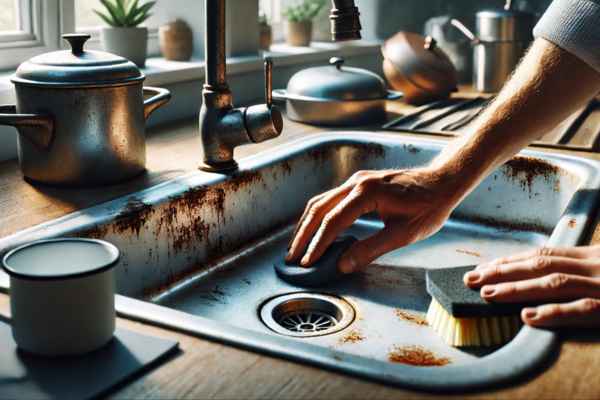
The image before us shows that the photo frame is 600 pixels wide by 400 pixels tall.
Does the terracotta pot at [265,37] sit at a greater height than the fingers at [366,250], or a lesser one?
greater

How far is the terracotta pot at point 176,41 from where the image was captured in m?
1.80

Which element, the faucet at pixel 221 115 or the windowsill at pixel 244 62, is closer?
the faucet at pixel 221 115

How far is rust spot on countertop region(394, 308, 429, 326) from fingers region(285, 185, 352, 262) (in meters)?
0.16

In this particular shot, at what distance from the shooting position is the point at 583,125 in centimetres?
159

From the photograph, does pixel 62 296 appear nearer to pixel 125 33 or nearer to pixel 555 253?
pixel 555 253

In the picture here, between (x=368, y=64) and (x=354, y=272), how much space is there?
150cm

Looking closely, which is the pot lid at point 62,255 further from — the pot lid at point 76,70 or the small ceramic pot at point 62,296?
the pot lid at point 76,70

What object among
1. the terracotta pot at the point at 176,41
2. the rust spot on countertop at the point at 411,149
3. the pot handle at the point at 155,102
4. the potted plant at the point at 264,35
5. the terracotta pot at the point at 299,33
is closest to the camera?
the pot handle at the point at 155,102

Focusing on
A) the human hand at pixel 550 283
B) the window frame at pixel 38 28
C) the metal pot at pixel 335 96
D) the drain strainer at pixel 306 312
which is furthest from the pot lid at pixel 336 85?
the human hand at pixel 550 283

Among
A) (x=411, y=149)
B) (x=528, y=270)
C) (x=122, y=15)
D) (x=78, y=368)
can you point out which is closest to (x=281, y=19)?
(x=122, y=15)

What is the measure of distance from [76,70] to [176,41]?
0.83 metres

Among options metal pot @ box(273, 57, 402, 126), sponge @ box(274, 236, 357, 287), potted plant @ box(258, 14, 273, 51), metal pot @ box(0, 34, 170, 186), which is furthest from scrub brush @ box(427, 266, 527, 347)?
potted plant @ box(258, 14, 273, 51)

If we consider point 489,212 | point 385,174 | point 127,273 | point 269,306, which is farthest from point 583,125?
point 127,273

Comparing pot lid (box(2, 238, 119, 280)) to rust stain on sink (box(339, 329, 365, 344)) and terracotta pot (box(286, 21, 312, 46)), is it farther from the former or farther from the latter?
terracotta pot (box(286, 21, 312, 46))
